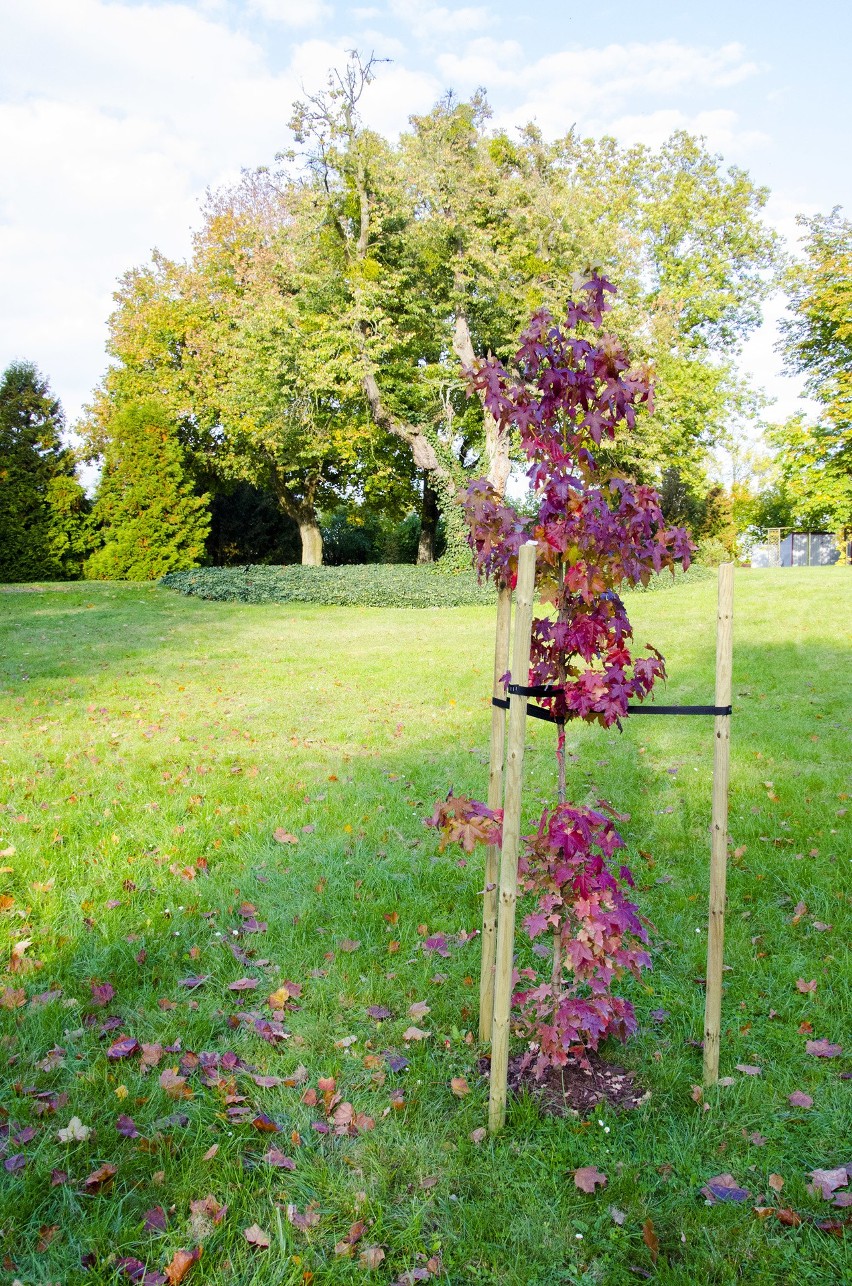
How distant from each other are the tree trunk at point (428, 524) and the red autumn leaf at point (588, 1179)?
2293 centimetres

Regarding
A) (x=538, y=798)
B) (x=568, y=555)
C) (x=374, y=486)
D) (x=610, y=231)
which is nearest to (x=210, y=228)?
(x=374, y=486)

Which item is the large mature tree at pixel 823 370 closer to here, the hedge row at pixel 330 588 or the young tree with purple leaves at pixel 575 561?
the hedge row at pixel 330 588

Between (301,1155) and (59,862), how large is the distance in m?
2.53

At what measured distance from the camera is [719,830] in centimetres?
271

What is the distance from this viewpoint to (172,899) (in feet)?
13.2

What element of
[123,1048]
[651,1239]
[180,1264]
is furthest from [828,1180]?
[123,1048]

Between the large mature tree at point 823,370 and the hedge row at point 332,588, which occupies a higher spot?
the large mature tree at point 823,370

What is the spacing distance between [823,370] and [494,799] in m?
29.9

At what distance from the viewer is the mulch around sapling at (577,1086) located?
269cm

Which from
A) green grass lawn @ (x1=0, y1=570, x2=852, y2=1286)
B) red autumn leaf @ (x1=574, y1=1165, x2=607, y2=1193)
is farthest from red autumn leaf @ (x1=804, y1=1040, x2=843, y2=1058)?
red autumn leaf @ (x1=574, y1=1165, x2=607, y2=1193)

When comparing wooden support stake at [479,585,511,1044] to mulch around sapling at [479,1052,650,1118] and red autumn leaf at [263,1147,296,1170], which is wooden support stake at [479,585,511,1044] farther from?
red autumn leaf at [263,1147,296,1170]

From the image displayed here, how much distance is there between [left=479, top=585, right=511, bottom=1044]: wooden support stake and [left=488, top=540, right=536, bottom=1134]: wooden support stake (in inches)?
9.6

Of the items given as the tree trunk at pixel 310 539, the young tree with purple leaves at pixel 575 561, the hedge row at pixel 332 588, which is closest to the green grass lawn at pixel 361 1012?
the young tree with purple leaves at pixel 575 561

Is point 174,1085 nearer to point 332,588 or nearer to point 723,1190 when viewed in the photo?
point 723,1190
